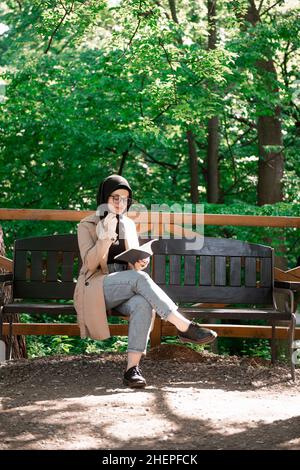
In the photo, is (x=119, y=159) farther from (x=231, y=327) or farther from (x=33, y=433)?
(x=33, y=433)

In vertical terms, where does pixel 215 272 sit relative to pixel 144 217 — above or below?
below

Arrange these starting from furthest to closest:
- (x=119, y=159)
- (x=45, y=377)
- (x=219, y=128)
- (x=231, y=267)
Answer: (x=219, y=128)
(x=119, y=159)
(x=231, y=267)
(x=45, y=377)

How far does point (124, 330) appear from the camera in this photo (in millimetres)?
6438

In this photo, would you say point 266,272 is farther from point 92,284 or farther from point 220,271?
point 92,284

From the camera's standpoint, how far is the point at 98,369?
18.8 ft

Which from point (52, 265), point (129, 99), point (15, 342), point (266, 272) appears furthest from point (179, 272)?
point (129, 99)

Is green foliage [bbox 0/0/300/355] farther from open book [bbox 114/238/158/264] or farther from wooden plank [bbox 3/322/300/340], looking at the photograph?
open book [bbox 114/238/158/264]

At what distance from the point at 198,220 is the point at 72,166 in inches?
218

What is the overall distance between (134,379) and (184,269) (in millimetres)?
1342

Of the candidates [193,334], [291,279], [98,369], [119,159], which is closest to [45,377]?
[98,369]

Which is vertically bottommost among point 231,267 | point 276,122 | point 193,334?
point 193,334

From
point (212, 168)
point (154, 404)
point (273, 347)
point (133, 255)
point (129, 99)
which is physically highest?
point (129, 99)

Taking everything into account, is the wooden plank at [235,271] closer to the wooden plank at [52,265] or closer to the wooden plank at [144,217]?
the wooden plank at [144,217]

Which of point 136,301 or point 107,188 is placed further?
point 107,188
